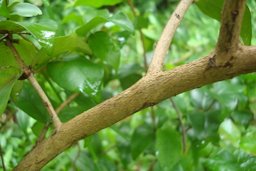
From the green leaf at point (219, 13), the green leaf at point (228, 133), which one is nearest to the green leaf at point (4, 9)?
the green leaf at point (219, 13)

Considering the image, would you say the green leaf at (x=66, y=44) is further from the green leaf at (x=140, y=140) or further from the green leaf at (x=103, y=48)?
the green leaf at (x=140, y=140)

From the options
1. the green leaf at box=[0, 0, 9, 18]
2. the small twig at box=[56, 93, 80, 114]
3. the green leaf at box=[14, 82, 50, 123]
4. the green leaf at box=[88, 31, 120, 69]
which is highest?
the green leaf at box=[0, 0, 9, 18]

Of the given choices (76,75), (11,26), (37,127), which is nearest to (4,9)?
(11,26)

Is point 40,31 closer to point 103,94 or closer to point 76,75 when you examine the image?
point 76,75

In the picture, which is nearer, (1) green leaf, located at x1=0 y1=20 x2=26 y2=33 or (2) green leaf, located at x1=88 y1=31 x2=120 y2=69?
(1) green leaf, located at x1=0 y1=20 x2=26 y2=33

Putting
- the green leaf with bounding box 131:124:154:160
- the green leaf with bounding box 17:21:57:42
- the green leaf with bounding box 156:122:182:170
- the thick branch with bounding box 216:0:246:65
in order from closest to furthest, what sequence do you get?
the thick branch with bounding box 216:0:246:65, the green leaf with bounding box 17:21:57:42, the green leaf with bounding box 156:122:182:170, the green leaf with bounding box 131:124:154:160

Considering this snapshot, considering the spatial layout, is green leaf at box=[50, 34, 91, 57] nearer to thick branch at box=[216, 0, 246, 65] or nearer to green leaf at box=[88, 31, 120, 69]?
green leaf at box=[88, 31, 120, 69]

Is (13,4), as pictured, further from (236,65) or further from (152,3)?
(152,3)

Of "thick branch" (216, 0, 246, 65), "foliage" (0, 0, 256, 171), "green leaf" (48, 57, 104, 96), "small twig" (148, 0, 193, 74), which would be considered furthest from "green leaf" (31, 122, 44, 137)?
"thick branch" (216, 0, 246, 65)
